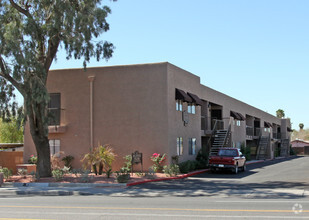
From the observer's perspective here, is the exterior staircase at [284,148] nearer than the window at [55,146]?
No

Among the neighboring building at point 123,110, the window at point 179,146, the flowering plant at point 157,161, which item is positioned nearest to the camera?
the flowering plant at point 157,161

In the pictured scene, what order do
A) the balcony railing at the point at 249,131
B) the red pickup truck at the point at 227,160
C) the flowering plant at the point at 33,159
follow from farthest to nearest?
the balcony railing at the point at 249,131
the flowering plant at the point at 33,159
the red pickup truck at the point at 227,160

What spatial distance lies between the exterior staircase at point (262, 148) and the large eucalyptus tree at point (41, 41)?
3058 cm

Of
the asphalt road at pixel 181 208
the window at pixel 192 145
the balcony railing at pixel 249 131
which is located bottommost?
the asphalt road at pixel 181 208

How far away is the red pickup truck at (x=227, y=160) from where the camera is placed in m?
26.8

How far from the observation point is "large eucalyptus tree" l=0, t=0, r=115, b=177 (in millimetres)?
20578

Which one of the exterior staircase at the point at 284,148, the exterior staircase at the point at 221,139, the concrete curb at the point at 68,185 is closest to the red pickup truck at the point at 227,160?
the exterior staircase at the point at 221,139

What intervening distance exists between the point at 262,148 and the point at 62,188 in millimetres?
34741

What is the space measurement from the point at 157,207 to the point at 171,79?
1552 centimetres

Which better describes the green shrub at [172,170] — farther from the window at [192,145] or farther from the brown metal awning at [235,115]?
the brown metal awning at [235,115]

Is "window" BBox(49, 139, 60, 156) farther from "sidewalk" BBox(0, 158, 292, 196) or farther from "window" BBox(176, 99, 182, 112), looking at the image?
"window" BBox(176, 99, 182, 112)

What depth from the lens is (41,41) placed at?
21.9 m

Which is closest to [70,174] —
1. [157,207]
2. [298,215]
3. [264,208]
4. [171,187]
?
[171,187]

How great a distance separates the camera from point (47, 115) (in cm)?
2256
